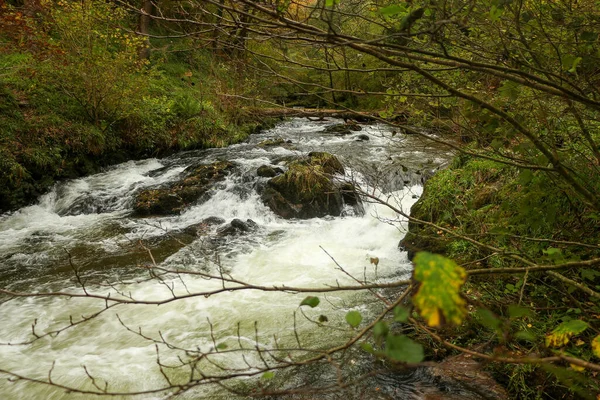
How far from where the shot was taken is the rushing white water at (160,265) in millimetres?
3770

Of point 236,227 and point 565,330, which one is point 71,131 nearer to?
point 236,227

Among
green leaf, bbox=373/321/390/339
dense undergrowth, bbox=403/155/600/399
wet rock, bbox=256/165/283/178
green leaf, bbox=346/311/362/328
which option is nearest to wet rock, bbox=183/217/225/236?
wet rock, bbox=256/165/283/178

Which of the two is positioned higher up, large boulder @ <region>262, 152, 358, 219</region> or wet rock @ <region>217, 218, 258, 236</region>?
large boulder @ <region>262, 152, 358, 219</region>

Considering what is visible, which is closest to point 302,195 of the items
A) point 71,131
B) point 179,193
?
point 179,193

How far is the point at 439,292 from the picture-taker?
0.77 m

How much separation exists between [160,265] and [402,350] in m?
5.18

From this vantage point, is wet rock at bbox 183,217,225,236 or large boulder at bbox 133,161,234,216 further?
large boulder at bbox 133,161,234,216

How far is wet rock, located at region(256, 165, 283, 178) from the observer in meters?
8.76

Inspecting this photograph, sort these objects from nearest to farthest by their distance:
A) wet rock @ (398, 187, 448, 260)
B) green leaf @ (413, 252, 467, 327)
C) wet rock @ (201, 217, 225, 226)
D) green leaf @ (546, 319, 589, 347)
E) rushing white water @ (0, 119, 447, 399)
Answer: green leaf @ (413, 252, 467, 327) → green leaf @ (546, 319, 589, 347) → rushing white water @ (0, 119, 447, 399) → wet rock @ (398, 187, 448, 260) → wet rock @ (201, 217, 225, 226)

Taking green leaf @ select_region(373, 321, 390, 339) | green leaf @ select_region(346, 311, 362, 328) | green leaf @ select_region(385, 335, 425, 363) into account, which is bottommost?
green leaf @ select_region(346, 311, 362, 328)

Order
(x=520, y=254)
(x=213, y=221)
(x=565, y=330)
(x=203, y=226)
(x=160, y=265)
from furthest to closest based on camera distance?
1. (x=213, y=221)
2. (x=203, y=226)
3. (x=160, y=265)
4. (x=520, y=254)
5. (x=565, y=330)

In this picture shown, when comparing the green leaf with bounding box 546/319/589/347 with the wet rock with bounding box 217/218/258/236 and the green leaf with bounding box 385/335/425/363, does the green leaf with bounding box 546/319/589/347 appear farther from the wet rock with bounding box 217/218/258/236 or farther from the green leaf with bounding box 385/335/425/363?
the wet rock with bounding box 217/218/258/236

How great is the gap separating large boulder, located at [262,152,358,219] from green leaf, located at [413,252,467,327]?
6848 mm

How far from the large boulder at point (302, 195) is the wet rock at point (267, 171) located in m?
0.55
